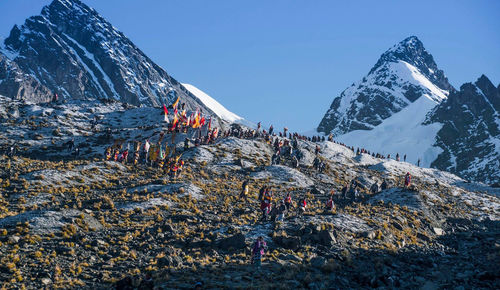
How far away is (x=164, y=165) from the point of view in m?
44.7

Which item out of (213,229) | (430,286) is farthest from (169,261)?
(430,286)

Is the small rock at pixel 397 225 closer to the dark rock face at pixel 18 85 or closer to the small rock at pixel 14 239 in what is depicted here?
the small rock at pixel 14 239

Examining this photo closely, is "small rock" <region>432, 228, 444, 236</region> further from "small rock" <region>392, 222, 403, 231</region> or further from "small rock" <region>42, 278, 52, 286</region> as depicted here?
"small rock" <region>42, 278, 52, 286</region>

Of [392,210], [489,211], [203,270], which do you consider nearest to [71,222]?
[203,270]

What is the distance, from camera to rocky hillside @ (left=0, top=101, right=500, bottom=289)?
64.5 feet

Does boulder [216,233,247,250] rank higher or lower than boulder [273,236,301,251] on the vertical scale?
lower

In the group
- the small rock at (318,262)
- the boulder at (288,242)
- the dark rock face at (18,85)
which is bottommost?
the small rock at (318,262)

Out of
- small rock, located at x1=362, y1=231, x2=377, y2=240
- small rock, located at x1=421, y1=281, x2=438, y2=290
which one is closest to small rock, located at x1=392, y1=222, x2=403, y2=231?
small rock, located at x1=362, y1=231, x2=377, y2=240

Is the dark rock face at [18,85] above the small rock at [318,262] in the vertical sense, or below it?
above

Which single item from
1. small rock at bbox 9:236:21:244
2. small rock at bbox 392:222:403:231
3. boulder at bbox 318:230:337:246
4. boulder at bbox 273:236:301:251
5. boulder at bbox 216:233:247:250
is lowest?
small rock at bbox 9:236:21:244

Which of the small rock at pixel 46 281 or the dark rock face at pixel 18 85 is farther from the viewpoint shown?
the dark rock face at pixel 18 85

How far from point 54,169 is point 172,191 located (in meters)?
11.6

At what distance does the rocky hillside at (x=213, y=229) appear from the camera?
64.5 feet

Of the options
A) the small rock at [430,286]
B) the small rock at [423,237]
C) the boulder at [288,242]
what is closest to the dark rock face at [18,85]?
the boulder at [288,242]
